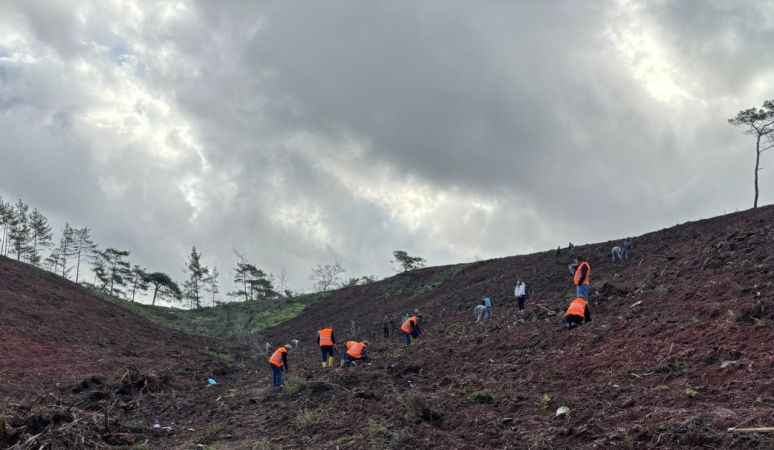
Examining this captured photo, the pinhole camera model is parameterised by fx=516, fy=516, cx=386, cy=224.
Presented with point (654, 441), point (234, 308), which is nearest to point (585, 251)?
point (654, 441)

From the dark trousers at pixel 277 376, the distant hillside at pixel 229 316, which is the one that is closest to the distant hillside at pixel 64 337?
the dark trousers at pixel 277 376

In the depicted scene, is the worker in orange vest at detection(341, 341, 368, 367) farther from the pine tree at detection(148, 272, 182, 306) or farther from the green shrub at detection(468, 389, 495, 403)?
the pine tree at detection(148, 272, 182, 306)

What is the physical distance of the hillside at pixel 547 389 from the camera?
7.12 metres

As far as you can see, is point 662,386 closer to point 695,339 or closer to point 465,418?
point 695,339

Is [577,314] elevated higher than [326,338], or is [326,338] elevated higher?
[577,314]

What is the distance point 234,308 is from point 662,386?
5131cm

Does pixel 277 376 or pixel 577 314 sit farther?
pixel 277 376

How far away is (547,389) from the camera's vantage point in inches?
376

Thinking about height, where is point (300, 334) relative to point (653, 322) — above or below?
above

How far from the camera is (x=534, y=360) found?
11.7m

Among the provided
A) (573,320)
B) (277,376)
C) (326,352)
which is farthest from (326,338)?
(573,320)

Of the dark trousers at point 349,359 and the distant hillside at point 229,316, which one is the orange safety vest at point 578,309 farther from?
the distant hillside at point 229,316

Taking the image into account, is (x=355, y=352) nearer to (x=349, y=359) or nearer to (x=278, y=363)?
(x=349, y=359)

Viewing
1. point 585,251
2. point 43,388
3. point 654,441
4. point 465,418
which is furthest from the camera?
point 585,251
